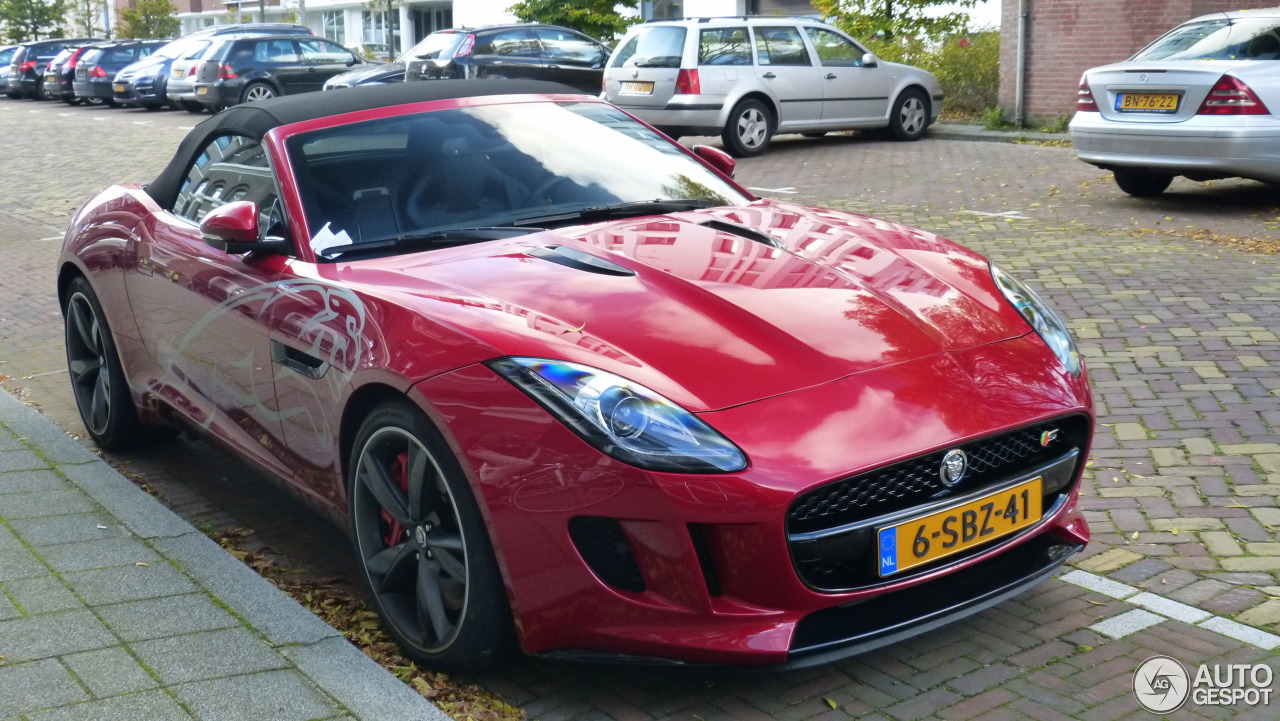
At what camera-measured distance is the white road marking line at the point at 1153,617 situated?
11.4 ft

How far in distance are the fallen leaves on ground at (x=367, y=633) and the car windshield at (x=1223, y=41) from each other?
28.7ft

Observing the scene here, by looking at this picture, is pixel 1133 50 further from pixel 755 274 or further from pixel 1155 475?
pixel 755 274

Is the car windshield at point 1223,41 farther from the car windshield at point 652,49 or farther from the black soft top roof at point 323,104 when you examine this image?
the black soft top roof at point 323,104

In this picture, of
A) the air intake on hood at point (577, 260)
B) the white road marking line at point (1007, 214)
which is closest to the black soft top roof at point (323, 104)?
the air intake on hood at point (577, 260)

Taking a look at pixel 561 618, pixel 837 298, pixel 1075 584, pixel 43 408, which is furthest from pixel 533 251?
pixel 43 408

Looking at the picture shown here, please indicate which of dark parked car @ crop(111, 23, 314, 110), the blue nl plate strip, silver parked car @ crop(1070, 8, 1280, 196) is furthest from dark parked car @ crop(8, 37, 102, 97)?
the blue nl plate strip

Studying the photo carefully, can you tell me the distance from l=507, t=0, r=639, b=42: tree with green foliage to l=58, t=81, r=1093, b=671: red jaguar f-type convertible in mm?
28165

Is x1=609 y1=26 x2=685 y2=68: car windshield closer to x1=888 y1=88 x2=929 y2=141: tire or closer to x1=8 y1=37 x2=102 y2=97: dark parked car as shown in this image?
x1=888 y1=88 x2=929 y2=141: tire

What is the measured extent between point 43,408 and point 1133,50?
14.5m

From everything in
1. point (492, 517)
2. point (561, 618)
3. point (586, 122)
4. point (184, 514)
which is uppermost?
point (586, 122)

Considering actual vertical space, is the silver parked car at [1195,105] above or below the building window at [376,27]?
below

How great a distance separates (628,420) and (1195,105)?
862cm

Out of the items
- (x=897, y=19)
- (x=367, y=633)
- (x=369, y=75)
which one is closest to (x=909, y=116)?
(x=897, y=19)

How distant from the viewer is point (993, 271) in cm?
398
